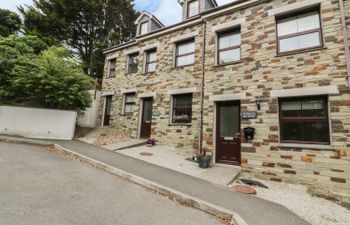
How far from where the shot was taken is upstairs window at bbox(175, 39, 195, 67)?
412 inches

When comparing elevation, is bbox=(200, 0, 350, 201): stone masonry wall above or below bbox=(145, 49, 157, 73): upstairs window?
below

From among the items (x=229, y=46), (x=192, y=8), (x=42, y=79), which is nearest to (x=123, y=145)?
(x=42, y=79)

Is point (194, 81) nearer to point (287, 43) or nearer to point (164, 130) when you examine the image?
point (164, 130)

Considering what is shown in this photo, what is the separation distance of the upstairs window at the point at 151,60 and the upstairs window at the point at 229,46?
4.58 m

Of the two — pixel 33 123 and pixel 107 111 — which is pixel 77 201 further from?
pixel 107 111

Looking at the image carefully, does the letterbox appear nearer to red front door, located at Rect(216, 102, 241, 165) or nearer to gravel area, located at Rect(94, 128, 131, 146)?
red front door, located at Rect(216, 102, 241, 165)

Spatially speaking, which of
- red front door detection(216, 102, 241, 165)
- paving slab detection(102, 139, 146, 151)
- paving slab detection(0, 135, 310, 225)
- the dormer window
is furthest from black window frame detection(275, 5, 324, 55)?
the dormer window

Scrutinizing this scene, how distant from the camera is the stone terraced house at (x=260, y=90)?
241 inches

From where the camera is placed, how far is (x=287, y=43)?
7367 millimetres

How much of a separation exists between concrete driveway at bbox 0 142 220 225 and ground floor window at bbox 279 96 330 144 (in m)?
4.66

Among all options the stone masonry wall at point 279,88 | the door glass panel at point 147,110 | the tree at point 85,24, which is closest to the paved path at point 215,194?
the stone masonry wall at point 279,88

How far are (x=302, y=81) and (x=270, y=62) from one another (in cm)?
136

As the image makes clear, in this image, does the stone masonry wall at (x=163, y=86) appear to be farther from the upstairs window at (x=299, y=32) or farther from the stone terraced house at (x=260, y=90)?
the upstairs window at (x=299, y=32)

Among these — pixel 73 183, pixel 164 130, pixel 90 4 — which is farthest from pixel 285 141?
pixel 90 4
